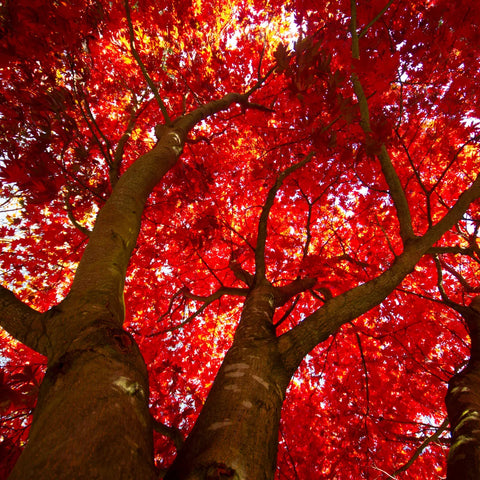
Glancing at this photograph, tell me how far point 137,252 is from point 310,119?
5.16 meters

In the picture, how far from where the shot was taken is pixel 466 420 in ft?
6.86

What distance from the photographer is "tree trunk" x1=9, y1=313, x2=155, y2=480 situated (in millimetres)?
877

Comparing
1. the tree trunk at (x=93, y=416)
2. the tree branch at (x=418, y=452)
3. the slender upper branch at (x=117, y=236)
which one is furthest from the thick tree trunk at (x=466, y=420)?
the slender upper branch at (x=117, y=236)

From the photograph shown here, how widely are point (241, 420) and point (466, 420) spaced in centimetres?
189

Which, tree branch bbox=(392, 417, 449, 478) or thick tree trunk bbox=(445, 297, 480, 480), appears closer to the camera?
thick tree trunk bbox=(445, 297, 480, 480)

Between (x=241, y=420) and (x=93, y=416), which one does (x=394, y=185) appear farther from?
(x=93, y=416)

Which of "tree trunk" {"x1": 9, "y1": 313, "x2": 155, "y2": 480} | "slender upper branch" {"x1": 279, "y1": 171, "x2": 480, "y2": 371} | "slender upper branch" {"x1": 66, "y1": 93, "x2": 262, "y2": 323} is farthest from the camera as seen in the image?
"slender upper branch" {"x1": 279, "y1": 171, "x2": 480, "y2": 371}

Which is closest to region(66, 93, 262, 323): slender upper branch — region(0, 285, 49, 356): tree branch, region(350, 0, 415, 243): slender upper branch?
region(0, 285, 49, 356): tree branch

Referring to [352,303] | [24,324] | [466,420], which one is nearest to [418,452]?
[466,420]

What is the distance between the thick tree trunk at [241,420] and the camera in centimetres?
113

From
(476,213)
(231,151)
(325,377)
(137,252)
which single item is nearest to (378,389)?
(325,377)

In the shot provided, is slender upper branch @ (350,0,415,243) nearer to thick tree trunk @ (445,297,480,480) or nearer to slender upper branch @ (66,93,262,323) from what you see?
thick tree trunk @ (445,297,480,480)

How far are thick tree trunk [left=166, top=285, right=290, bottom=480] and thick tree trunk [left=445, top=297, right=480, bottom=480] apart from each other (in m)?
1.25

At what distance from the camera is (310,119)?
371 cm
